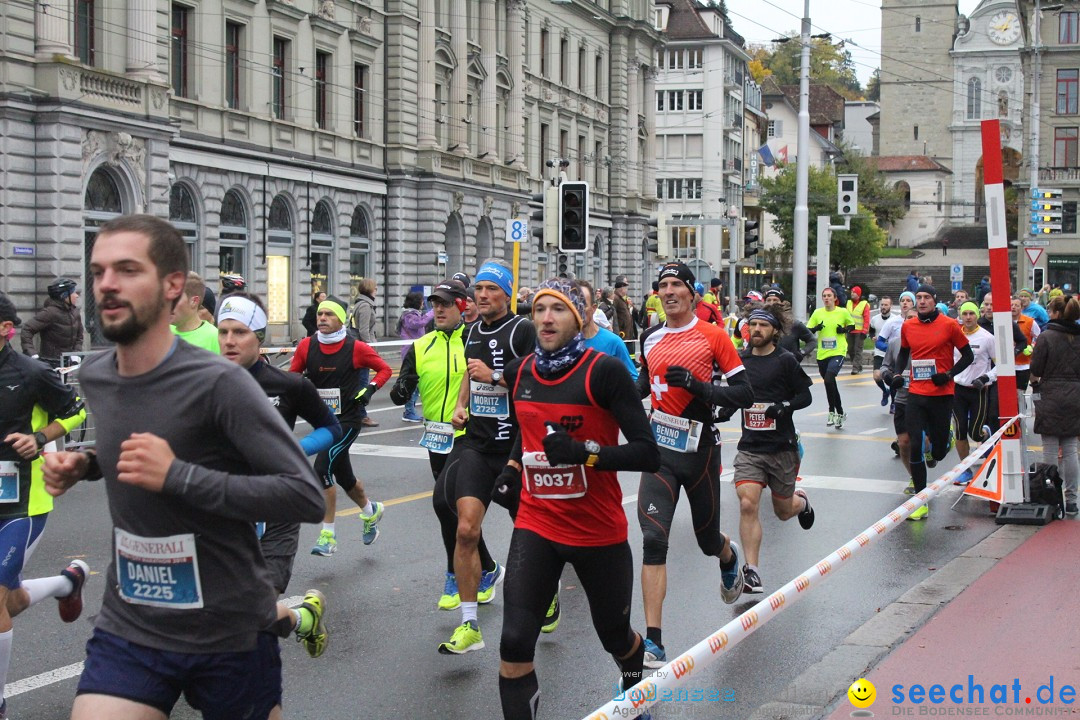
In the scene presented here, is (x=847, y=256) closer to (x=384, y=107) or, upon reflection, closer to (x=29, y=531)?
(x=384, y=107)

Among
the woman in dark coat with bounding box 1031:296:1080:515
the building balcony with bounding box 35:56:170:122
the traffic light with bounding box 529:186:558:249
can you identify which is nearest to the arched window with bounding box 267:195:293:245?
the building balcony with bounding box 35:56:170:122

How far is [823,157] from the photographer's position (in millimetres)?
112438

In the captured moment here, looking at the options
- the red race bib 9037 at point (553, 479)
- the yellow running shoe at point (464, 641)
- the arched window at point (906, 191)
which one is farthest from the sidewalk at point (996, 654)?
the arched window at point (906, 191)

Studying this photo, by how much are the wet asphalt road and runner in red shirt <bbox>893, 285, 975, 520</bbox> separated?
0.60m

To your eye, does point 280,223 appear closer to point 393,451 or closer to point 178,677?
point 393,451

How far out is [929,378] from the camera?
1106 cm

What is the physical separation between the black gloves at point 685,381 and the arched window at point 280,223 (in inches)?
1207

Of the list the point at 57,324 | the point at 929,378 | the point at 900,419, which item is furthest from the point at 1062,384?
the point at 57,324

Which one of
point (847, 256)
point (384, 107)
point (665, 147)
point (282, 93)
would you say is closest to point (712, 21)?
point (665, 147)

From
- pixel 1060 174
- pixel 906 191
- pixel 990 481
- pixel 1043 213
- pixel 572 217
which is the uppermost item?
pixel 906 191

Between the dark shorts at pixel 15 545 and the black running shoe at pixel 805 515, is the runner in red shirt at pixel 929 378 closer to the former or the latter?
the black running shoe at pixel 805 515

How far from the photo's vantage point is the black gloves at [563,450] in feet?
15.9

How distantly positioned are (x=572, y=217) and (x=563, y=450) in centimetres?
1461

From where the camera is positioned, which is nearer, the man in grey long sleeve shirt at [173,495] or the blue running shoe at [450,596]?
the man in grey long sleeve shirt at [173,495]
